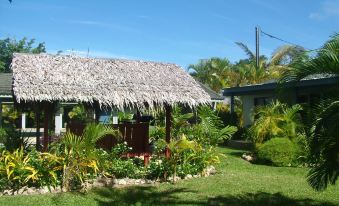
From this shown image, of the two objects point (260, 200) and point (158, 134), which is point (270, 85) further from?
point (260, 200)

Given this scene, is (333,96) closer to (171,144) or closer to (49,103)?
(171,144)

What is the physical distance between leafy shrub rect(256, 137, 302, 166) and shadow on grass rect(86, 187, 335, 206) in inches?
203

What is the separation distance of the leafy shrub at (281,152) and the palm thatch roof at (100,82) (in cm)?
383

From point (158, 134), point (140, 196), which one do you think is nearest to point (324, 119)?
point (140, 196)

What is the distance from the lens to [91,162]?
1085 cm

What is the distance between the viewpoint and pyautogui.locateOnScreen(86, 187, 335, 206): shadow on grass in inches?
385

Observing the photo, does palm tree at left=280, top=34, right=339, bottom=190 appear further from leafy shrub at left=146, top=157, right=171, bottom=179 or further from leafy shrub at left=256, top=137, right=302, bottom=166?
leafy shrub at left=256, top=137, right=302, bottom=166

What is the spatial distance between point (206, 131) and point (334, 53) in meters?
8.37

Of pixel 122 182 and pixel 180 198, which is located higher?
pixel 122 182

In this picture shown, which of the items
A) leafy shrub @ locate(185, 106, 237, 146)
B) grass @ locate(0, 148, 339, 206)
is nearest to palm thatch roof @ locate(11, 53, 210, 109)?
leafy shrub @ locate(185, 106, 237, 146)

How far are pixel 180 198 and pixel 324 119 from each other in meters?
3.72

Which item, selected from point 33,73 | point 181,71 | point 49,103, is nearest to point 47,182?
point 49,103

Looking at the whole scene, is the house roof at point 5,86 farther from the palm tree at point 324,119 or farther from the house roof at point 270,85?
the palm tree at point 324,119

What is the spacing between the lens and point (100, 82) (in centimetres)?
1279
